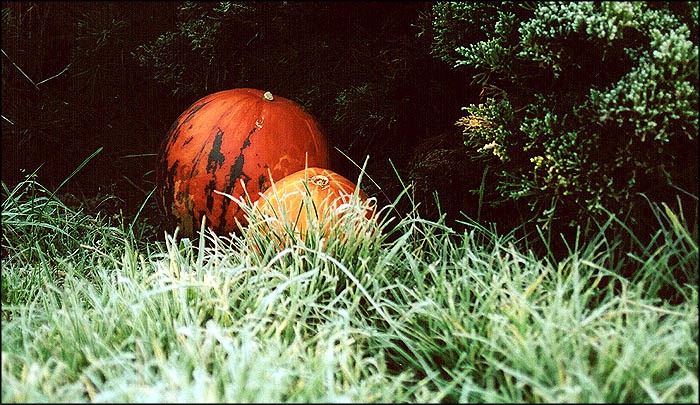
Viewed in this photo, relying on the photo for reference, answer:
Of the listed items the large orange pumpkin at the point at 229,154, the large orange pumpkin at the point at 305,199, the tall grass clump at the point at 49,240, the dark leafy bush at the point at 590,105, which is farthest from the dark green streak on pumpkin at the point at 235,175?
the dark leafy bush at the point at 590,105

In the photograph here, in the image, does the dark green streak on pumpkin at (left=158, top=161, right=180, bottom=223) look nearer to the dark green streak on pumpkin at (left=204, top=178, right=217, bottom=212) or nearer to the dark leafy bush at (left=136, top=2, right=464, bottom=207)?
the dark green streak on pumpkin at (left=204, top=178, right=217, bottom=212)

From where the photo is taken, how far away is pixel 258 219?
100 inches

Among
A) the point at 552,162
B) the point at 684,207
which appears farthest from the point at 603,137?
the point at 684,207

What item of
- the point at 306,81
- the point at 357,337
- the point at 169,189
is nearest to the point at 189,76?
the point at 306,81

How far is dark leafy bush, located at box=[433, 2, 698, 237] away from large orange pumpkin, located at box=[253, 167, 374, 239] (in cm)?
54

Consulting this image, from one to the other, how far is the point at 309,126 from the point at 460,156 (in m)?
0.76

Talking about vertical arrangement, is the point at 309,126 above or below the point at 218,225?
above

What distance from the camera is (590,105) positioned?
219 centimetres

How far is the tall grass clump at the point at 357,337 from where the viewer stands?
5.30ft

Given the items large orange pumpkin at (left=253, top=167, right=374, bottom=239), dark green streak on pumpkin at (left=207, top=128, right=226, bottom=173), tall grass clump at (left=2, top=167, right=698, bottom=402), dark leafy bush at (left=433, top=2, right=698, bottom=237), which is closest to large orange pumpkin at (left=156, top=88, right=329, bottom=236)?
dark green streak on pumpkin at (left=207, top=128, right=226, bottom=173)

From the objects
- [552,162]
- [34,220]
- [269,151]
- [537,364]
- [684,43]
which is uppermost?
[684,43]

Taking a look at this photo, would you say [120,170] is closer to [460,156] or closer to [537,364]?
[460,156]

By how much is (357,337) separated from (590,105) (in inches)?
41.0

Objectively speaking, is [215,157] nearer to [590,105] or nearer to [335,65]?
[335,65]
